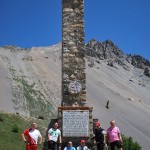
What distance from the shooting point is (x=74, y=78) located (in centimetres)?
1792

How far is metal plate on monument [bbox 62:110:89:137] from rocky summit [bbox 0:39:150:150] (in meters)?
26.5

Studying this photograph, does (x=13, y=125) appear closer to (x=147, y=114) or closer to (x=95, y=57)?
(x=147, y=114)

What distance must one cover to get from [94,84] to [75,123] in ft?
188

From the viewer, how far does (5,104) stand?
47312 millimetres

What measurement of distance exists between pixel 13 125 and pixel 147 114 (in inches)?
1455

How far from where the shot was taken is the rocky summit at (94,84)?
51.4 metres

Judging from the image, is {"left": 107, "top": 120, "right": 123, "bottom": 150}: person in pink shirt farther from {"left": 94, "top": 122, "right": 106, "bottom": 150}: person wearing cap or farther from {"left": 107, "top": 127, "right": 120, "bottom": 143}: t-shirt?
{"left": 94, "top": 122, "right": 106, "bottom": 150}: person wearing cap

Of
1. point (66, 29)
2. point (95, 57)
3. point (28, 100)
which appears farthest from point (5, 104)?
point (95, 57)

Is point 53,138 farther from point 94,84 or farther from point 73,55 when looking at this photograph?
point 94,84

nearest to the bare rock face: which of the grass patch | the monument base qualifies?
the grass patch

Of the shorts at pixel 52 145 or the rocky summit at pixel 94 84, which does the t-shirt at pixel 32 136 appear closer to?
the shorts at pixel 52 145

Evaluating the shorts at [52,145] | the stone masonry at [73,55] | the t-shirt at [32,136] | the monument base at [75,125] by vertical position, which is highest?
the stone masonry at [73,55]

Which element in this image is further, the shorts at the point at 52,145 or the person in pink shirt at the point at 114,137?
the shorts at the point at 52,145

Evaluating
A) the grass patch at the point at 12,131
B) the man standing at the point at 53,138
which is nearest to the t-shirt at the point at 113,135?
the man standing at the point at 53,138
